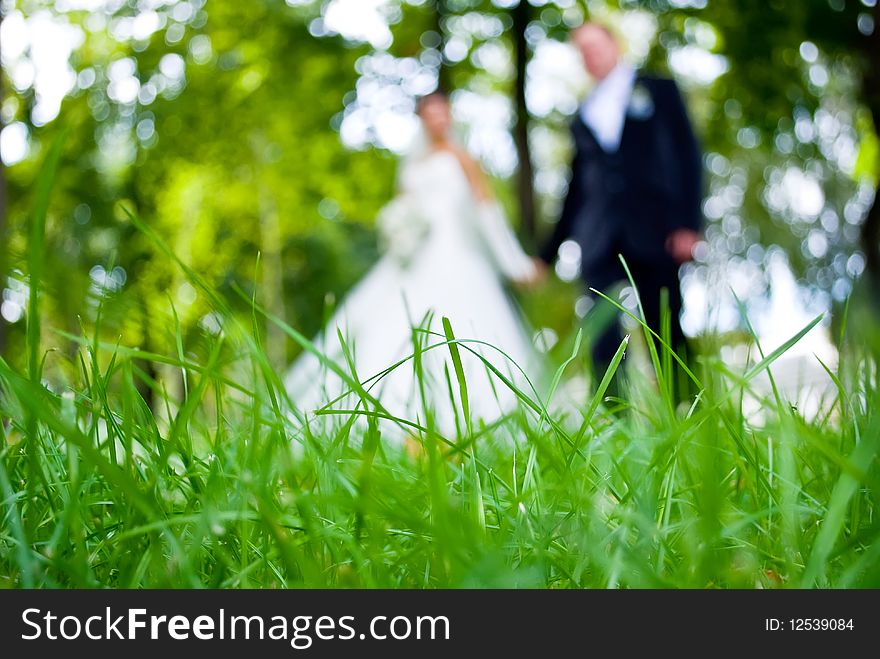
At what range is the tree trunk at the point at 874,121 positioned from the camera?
7152mm

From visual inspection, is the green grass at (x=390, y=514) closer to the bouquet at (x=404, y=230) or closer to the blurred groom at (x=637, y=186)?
the blurred groom at (x=637, y=186)

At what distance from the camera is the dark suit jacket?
4688mm

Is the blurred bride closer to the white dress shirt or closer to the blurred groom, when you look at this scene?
the blurred groom

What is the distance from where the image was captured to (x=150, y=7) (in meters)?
10.6

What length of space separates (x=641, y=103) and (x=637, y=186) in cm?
46

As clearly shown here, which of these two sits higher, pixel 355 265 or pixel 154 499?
pixel 355 265

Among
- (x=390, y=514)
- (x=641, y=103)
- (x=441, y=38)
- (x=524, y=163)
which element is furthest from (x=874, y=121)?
(x=390, y=514)

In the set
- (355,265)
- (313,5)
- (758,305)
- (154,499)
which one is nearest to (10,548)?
(154,499)

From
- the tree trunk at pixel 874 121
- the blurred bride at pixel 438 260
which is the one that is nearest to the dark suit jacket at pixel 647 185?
the blurred bride at pixel 438 260

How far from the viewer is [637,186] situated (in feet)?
15.5

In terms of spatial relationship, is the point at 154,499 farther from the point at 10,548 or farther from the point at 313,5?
the point at 313,5

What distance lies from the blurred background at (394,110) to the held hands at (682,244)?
370cm
